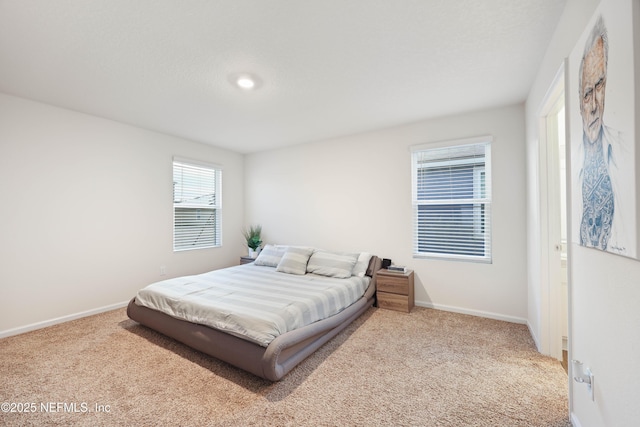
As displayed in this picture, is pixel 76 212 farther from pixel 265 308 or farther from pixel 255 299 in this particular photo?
pixel 265 308

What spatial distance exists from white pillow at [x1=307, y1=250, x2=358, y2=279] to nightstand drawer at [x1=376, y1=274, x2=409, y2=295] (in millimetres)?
431

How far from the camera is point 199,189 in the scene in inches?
185

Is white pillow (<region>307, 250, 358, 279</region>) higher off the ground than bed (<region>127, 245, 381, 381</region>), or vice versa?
white pillow (<region>307, 250, 358, 279</region>)

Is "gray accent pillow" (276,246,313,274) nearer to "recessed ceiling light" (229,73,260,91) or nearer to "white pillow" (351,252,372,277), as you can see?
"white pillow" (351,252,372,277)

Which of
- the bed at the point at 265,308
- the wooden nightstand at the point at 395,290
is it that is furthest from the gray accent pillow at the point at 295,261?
the wooden nightstand at the point at 395,290

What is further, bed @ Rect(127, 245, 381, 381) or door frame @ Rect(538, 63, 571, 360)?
door frame @ Rect(538, 63, 571, 360)

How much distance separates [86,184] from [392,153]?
13.5 ft

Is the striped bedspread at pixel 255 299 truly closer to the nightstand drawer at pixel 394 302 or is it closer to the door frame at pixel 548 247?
the nightstand drawer at pixel 394 302

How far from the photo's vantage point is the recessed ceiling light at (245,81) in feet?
8.04

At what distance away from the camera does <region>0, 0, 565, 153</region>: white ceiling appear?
1.69 meters

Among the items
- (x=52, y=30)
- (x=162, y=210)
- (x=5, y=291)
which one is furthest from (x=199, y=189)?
(x=52, y=30)

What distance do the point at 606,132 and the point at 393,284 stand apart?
2.71 meters

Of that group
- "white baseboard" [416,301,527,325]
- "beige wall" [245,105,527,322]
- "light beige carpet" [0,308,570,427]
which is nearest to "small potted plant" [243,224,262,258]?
"beige wall" [245,105,527,322]

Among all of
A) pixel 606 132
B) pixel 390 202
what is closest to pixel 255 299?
pixel 390 202
